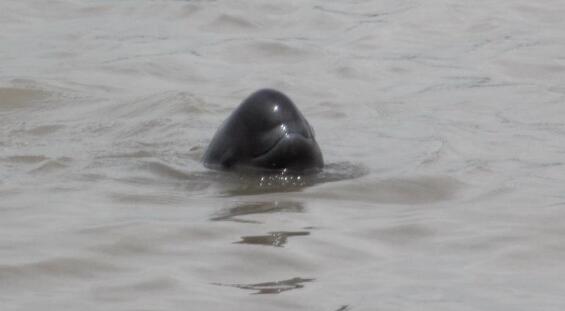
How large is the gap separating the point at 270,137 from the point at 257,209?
0.62m

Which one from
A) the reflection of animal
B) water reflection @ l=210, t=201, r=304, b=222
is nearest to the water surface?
water reflection @ l=210, t=201, r=304, b=222

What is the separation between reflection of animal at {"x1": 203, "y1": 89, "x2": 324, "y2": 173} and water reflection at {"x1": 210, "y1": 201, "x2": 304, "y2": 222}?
0.44 m

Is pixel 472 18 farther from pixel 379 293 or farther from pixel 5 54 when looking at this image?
pixel 379 293

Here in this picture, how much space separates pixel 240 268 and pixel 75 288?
55 centimetres

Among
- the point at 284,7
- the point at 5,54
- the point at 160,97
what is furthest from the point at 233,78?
the point at 284,7

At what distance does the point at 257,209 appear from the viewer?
213 inches

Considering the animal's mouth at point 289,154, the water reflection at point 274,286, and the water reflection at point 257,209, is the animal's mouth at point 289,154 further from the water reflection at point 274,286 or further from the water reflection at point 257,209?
the water reflection at point 274,286

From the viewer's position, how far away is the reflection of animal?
19.4 feet

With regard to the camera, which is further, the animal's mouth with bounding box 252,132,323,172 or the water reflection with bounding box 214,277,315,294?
the animal's mouth with bounding box 252,132,323,172

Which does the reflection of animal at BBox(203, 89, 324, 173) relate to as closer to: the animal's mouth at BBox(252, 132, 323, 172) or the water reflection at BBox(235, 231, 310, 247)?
the animal's mouth at BBox(252, 132, 323, 172)

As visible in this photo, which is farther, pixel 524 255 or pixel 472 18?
pixel 472 18

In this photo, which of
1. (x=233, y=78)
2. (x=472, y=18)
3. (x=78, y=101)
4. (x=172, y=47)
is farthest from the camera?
(x=472, y=18)

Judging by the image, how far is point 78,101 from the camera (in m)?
8.26

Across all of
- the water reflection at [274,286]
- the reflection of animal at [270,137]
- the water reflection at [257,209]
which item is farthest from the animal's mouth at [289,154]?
the water reflection at [274,286]
